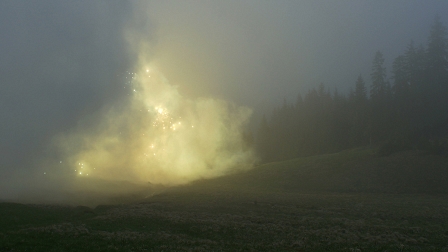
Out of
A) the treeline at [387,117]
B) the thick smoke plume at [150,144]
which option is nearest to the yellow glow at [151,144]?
the thick smoke plume at [150,144]

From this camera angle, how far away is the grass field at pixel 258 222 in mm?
18156

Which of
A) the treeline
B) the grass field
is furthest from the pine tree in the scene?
the grass field

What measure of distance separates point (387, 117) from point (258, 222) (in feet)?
196

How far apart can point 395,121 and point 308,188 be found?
1384 inches

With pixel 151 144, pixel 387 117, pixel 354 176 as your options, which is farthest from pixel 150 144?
pixel 387 117

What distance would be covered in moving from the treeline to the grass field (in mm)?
17123

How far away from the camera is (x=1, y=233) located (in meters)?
18.6

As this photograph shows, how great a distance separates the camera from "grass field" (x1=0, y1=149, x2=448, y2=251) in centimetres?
1816

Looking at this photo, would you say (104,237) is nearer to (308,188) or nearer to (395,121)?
(308,188)

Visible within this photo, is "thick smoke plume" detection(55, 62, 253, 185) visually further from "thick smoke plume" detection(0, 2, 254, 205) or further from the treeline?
the treeline

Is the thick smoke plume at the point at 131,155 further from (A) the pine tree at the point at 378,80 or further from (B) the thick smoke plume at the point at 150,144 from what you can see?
(A) the pine tree at the point at 378,80

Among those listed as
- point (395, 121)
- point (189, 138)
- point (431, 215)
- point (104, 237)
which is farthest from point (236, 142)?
point (104, 237)

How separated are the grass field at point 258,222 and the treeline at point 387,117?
17.1m

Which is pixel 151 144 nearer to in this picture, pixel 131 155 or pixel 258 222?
pixel 131 155
